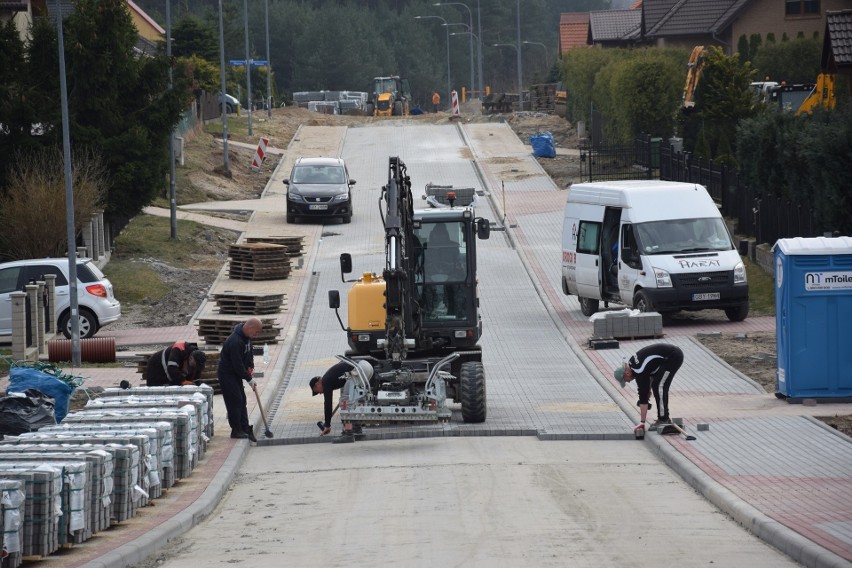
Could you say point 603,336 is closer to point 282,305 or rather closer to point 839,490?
point 282,305

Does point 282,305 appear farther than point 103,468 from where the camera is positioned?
Yes

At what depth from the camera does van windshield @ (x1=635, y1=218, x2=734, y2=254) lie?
2567 cm

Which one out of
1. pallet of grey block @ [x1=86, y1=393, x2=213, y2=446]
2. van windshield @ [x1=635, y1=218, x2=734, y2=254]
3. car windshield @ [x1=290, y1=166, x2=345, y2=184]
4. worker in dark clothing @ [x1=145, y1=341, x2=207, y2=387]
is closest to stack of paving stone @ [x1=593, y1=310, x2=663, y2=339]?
van windshield @ [x1=635, y1=218, x2=734, y2=254]

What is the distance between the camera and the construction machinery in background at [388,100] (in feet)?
270

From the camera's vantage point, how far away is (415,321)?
60.1ft

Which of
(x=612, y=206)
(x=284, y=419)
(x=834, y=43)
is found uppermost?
(x=834, y=43)

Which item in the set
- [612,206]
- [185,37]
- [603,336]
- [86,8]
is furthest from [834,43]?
[185,37]

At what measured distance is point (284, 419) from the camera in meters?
19.0

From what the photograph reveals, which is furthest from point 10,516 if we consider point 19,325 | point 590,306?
point 590,306

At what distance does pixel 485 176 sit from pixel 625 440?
113ft

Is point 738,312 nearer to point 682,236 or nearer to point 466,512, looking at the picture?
point 682,236

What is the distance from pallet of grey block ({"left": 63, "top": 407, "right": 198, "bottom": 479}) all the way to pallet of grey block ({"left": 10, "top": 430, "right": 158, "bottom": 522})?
88cm

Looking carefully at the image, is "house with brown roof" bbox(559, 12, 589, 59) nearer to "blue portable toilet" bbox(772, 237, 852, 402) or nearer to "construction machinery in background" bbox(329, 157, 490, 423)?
"construction machinery in background" bbox(329, 157, 490, 423)

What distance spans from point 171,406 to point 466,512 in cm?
433
